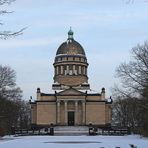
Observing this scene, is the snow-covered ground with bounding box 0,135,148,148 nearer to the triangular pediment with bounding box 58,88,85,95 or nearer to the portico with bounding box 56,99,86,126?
the portico with bounding box 56,99,86,126

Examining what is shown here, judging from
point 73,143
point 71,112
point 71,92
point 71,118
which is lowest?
point 73,143

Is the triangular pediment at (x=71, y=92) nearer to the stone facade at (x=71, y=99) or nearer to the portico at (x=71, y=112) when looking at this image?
the stone facade at (x=71, y=99)

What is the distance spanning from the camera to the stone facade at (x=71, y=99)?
103 meters

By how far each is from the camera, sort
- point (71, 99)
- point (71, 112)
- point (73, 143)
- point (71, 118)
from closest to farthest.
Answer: point (73, 143) → point (71, 99) → point (71, 118) → point (71, 112)

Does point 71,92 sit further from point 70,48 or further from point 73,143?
point 73,143

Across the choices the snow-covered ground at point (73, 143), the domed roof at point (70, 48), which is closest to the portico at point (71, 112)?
the domed roof at point (70, 48)

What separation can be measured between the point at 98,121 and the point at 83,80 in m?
10.4

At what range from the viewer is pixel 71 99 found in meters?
104

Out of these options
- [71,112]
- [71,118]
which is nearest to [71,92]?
[71,112]

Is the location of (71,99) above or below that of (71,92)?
below

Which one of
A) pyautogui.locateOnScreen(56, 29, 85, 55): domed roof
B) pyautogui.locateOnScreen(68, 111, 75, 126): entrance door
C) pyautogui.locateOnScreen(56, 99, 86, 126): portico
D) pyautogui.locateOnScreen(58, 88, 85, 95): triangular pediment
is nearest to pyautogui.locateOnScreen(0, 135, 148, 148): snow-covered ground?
pyautogui.locateOnScreen(56, 99, 86, 126): portico

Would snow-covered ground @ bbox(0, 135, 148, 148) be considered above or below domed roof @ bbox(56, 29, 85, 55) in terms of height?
below

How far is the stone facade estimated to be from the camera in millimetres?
103250

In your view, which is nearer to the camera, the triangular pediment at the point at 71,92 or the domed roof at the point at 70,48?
the triangular pediment at the point at 71,92
